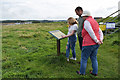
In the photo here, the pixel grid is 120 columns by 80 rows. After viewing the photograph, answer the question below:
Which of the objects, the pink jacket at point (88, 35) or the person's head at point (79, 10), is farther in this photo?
the person's head at point (79, 10)

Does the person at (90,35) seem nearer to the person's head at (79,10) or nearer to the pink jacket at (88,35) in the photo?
the pink jacket at (88,35)

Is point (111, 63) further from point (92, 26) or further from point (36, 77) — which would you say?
point (36, 77)

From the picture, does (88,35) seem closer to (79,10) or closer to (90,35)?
(90,35)

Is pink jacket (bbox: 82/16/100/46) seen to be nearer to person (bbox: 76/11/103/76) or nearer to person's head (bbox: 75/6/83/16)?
person (bbox: 76/11/103/76)

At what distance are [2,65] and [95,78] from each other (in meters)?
3.85

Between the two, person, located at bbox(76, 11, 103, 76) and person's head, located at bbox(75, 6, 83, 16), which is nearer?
person, located at bbox(76, 11, 103, 76)

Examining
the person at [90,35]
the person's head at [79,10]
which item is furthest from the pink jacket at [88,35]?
the person's head at [79,10]

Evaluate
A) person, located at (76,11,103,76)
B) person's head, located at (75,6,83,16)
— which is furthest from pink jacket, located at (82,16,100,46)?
person's head, located at (75,6,83,16)

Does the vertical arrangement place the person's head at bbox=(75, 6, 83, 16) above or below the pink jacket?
above

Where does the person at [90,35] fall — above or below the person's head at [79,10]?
below

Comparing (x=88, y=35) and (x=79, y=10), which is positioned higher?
(x=79, y=10)

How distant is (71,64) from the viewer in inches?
204

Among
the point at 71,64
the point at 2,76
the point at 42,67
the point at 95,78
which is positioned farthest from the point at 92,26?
the point at 2,76

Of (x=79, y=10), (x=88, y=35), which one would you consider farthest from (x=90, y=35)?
(x=79, y=10)
